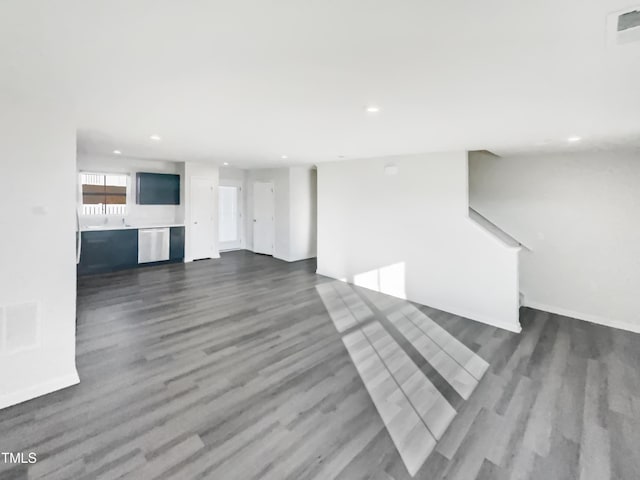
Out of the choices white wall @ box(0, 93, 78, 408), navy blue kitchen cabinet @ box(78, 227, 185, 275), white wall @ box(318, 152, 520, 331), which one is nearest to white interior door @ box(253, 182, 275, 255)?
white wall @ box(318, 152, 520, 331)

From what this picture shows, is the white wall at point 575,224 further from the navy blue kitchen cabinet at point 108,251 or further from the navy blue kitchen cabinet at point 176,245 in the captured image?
the navy blue kitchen cabinet at point 108,251

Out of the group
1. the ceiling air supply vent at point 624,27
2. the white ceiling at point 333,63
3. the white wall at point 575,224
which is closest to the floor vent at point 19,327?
the white ceiling at point 333,63

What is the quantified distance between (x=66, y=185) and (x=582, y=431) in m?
4.58

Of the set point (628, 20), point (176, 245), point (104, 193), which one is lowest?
point (176, 245)

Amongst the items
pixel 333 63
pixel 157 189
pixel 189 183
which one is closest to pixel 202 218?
pixel 189 183

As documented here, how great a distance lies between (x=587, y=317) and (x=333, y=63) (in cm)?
526

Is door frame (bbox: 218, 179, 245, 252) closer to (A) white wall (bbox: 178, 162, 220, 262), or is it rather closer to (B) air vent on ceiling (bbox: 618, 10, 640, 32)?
(A) white wall (bbox: 178, 162, 220, 262)

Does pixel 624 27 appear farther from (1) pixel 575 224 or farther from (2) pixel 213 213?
(2) pixel 213 213

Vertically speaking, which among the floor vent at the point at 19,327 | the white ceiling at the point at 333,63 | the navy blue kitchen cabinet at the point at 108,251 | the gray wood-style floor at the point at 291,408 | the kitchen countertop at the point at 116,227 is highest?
the white ceiling at the point at 333,63

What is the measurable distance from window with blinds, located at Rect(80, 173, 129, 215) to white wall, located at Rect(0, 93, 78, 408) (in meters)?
4.91

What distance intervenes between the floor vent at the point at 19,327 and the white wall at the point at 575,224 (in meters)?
6.18

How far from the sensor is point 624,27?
1344mm

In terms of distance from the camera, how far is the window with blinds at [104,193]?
267 inches

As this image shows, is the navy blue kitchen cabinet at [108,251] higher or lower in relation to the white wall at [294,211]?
lower
